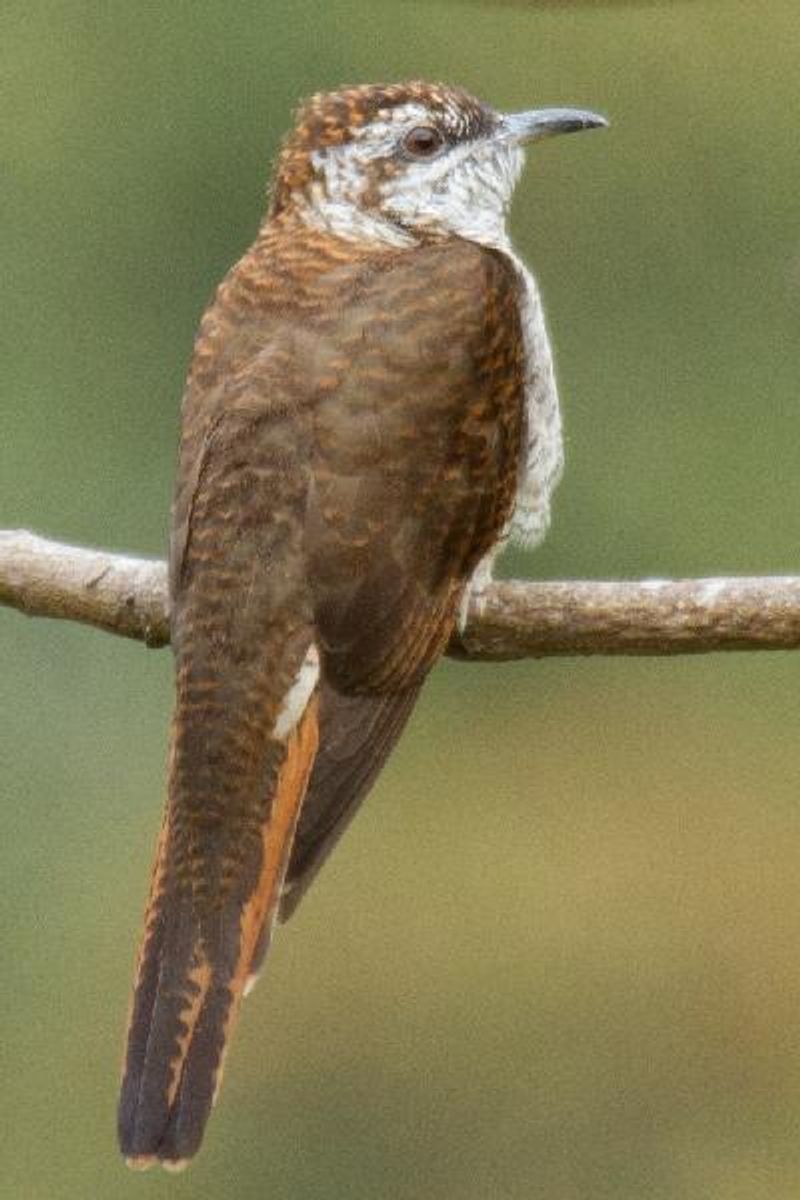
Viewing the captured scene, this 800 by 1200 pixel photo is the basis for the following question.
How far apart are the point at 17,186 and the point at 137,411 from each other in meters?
1.24

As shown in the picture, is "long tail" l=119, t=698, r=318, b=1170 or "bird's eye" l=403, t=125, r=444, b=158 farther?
"bird's eye" l=403, t=125, r=444, b=158

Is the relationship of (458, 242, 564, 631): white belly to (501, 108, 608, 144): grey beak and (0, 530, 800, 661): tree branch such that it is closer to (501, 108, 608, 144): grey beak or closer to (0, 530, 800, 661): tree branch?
(0, 530, 800, 661): tree branch

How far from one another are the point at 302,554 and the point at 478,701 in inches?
195

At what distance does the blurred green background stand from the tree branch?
2562 millimetres

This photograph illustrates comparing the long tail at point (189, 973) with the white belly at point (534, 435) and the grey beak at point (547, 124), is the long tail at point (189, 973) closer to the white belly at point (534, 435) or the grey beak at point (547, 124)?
the white belly at point (534, 435)

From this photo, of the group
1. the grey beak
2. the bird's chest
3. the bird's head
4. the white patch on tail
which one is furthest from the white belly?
the white patch on tail

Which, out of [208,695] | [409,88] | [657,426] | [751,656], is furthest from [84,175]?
[208,695]

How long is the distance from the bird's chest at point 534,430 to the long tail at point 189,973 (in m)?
0.74

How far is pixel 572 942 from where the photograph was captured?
8398 millimetres

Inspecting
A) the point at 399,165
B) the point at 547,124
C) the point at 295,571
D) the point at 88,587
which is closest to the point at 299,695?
the point at 295,571

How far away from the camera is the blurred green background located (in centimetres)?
798

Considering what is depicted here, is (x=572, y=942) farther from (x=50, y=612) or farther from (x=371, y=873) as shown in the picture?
(x=50, y=612)

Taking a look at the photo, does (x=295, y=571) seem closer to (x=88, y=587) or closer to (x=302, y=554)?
(x=302, y=554)

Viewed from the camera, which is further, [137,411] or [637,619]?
[137,411]
